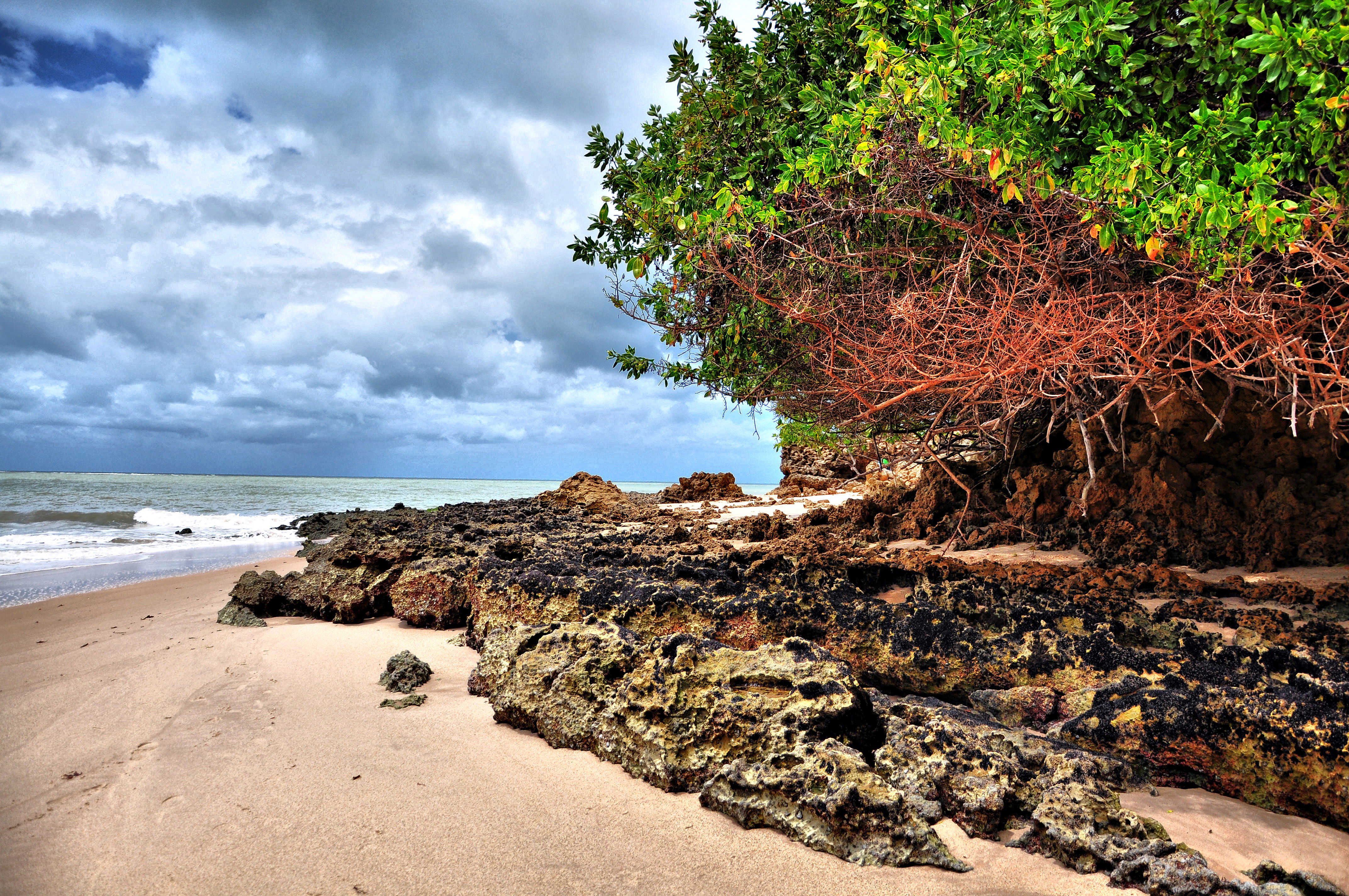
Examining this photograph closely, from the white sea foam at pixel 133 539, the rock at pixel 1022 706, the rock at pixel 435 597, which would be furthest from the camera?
the white sea foam at pixel 133 539

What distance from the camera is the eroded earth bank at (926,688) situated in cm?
242

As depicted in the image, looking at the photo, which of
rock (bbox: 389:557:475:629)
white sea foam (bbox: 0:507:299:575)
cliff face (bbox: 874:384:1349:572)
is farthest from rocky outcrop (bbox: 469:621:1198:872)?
white sea foam (bbox: 0:507:299:575)

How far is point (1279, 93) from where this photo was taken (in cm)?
442

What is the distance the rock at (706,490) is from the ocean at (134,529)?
7434mm

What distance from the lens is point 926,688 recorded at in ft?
12.1

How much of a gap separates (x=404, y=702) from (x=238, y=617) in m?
3.52

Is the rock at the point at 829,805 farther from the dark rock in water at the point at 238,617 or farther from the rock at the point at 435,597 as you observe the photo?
the dark rock in water at the point at 238,617

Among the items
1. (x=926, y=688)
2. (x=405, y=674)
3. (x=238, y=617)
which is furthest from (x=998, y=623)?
(x=238, y=617)

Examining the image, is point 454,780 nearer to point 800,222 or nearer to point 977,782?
point 977,782

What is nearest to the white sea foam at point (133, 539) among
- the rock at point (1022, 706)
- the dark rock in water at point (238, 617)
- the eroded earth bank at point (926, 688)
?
the dark rock in water at point (238, 617)

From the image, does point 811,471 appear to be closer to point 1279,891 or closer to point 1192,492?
point 1192,492

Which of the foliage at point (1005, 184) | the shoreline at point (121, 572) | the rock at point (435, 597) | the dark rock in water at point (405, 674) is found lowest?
the shoreline at point (121, 572)

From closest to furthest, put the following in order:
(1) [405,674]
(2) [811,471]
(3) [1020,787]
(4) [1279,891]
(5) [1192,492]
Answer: (4) [1279,891], (3) [1020,787], (1) [405,674], (5) [1192,492], (2) [811,471]

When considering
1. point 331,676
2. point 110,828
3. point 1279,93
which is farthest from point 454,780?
point 1279,93
